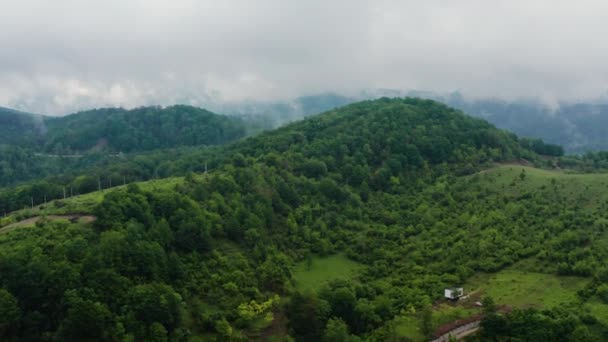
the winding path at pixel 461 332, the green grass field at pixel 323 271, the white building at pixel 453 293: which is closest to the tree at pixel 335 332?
the winding path at pixel 461 332

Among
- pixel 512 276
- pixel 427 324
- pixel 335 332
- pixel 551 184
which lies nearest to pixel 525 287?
pixel 512 276

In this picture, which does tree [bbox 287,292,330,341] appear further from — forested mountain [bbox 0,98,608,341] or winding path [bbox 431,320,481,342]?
winding path [bbox 431,320,481,342]

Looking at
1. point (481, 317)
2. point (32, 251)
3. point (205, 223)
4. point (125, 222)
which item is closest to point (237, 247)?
point (205, 223)

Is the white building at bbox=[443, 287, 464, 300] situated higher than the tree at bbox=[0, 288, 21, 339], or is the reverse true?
the tree at bbox=[0, 288, 21, 339]

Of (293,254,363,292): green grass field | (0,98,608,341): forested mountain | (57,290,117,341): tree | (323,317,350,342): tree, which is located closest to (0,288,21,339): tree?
(0,98,608,341): forested mountain

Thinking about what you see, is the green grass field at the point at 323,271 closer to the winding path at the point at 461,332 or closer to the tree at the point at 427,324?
the tree at the point at 427,324

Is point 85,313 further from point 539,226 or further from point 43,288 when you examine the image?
point 539,226
